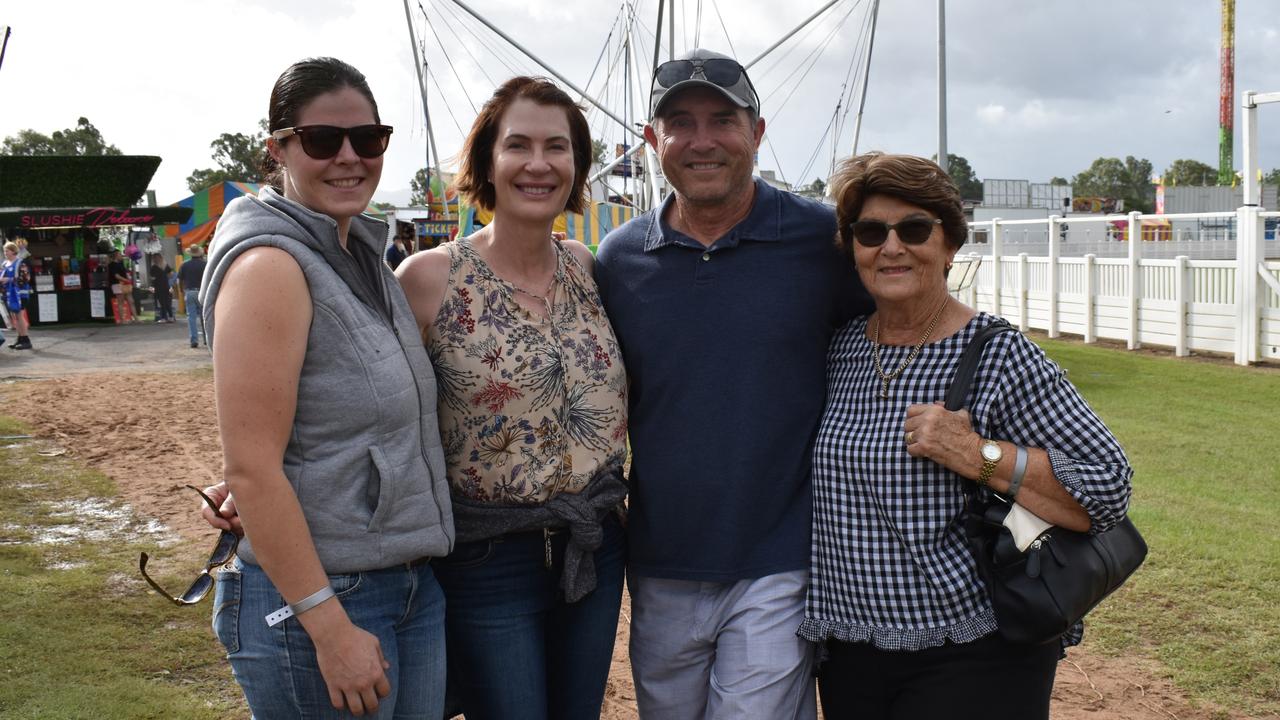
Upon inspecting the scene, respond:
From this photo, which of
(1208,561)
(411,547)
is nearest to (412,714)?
(411,547)

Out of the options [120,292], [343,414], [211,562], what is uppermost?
[120,292]

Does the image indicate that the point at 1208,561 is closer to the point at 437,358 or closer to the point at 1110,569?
the point at 1110,569

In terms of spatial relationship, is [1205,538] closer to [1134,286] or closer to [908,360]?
[908,360]

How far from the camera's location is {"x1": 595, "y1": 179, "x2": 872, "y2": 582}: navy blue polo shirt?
8.87 ft

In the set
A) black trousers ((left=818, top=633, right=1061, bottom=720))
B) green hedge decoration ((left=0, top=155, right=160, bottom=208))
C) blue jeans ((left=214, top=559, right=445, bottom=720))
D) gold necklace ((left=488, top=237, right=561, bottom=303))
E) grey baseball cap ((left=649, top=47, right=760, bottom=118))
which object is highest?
green hedge decoration ((left=0, top=155, right=160, bottom=208))

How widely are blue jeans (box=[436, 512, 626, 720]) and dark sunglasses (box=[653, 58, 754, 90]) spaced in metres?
1.38

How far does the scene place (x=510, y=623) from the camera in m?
2.62

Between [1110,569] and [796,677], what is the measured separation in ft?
2.78

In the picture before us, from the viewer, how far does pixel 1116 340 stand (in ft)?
52.9

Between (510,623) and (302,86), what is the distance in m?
1.42

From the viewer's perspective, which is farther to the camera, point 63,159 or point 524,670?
point 63,159

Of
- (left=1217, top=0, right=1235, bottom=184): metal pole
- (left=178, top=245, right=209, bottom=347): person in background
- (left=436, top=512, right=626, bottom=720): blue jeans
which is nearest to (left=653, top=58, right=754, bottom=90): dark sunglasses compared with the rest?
(left=436, top=512, right=626, bottom=720): blue jeans

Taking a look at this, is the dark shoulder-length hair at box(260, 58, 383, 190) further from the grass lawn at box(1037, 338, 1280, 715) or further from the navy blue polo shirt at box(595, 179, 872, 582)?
the grass lawn at box(1037, 338, 1280, 715)

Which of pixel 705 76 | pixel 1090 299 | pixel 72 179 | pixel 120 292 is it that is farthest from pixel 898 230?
pixel 72 179
